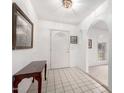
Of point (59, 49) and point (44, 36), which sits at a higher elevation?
point (44, 36)

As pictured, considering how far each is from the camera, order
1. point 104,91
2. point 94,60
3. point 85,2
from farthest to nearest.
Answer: point 94,60 < point 85,2 < point 104,91

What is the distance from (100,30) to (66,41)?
316 centimetres

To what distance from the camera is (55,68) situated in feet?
14.8

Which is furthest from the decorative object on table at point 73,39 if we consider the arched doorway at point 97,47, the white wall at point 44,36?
the arched doorway at point 97,47

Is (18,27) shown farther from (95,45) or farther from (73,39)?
(95,45)

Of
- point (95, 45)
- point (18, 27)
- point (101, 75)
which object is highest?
point (18, 27)

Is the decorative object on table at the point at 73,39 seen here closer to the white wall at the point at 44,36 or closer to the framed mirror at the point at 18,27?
the white wall at the point at 44,36

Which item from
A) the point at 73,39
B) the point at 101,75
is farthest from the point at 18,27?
the point at 101,75

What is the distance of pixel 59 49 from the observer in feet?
15.0

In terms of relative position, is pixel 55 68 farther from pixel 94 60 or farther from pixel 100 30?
pixel 100 30
